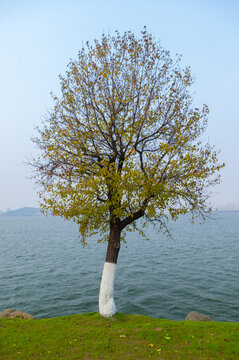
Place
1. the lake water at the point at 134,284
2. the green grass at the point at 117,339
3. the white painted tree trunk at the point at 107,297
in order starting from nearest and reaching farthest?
the green grass at the point at 117,339 < the white painted tree trunk at the point at 107,297 < the lake water at the point at 134,284

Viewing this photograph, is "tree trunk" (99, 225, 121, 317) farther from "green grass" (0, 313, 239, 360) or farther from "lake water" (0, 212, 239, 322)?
"lake water" (0, 212, 239, 322)

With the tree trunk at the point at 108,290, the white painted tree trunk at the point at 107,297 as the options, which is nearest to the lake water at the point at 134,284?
the tree trunk at the point at 108,290

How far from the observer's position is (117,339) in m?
13.1

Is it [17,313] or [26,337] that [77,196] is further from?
[17,313]

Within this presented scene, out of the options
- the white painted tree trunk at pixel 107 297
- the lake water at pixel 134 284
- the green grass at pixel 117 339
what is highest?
the white painted tree trunk at pixel 107 297

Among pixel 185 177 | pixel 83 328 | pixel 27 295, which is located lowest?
pixel 27 295

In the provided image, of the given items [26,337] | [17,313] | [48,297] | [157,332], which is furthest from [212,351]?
[48,297]

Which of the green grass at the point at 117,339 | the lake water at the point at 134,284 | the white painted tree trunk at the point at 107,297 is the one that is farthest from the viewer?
the lake water at the point at 134,284

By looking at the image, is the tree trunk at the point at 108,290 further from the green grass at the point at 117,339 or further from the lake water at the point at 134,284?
the lake water at the point at 134,284

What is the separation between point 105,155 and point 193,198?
665 cm

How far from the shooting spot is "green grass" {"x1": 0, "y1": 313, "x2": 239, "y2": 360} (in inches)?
452

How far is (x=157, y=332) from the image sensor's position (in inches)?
541

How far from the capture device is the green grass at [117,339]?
452 inches

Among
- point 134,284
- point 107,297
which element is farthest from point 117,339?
point 134,284
